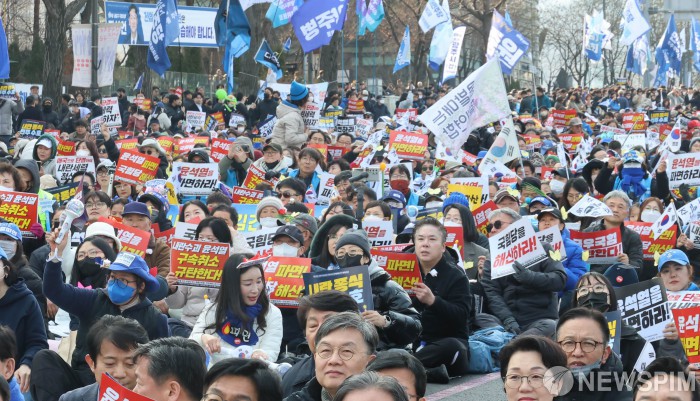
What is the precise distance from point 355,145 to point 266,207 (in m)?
9.68

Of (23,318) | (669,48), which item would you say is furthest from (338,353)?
(669,48)

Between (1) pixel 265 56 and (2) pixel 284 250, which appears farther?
(1) pixel 265 56

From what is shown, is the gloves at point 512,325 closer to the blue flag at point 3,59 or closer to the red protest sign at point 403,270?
the red protest sign at point 403,270

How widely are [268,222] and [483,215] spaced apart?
253cm

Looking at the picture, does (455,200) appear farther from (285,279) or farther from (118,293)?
(118,293)

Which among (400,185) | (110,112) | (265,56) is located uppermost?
(265,56)

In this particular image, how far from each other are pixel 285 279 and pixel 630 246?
3598 millimetres

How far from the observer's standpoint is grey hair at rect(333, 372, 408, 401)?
4.47 metres

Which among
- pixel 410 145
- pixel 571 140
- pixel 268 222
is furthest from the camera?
pixel 571 140

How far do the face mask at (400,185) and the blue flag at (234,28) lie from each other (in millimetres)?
12869

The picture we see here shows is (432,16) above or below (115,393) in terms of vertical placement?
above

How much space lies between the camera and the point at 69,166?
15172 millimetres

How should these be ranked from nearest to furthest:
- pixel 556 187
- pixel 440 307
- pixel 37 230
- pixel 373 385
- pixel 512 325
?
pixel 373 385 < pixel 440 307 < pixel 512 325 < pixel 37 230 < pixel 556 187

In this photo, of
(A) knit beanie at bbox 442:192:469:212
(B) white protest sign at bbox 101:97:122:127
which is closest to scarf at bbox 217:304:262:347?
(A) knit beanie at bbox 442:192:469:212
